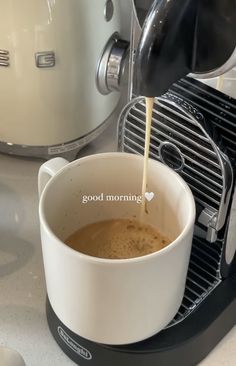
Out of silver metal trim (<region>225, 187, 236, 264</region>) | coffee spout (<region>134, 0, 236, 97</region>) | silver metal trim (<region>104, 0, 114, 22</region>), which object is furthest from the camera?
silver metal trim (<region>104, 0, 114, 22</region>)

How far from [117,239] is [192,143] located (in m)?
0.09

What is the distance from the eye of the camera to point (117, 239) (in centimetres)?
45

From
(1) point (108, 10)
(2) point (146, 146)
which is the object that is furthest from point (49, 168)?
(1) point (108, 10)

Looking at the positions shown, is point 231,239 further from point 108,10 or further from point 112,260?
point 108,10

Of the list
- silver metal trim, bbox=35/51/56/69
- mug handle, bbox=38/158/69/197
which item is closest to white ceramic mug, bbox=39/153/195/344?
mug handle, bbox=38/158/69/197

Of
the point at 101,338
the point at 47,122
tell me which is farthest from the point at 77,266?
the point at 47,122

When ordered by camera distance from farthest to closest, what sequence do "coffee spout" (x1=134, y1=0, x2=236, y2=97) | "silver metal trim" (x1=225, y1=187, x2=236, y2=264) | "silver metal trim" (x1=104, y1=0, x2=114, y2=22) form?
"silver metal trim" (x1=104, y1=0, x2=114, y2=22)
"silver metal trim" (x1=225, y1=187, x2=236, y2=264)
"coffee spout" (x1=134, y1=0, x2=236, y2=97)

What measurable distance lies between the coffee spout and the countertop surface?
8.7 inches

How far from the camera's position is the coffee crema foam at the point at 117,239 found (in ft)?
1.43

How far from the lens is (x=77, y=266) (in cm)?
36

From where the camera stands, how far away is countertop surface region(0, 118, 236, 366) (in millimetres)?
462

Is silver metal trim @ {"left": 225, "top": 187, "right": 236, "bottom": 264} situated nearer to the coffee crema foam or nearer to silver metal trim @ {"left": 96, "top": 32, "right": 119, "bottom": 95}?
the coffee crema foam

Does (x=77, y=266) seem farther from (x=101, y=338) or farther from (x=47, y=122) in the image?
(x=47, y=122)

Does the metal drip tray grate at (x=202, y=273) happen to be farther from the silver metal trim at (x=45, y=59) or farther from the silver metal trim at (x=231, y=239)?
the silver metal trim at (x=45, y=59)
